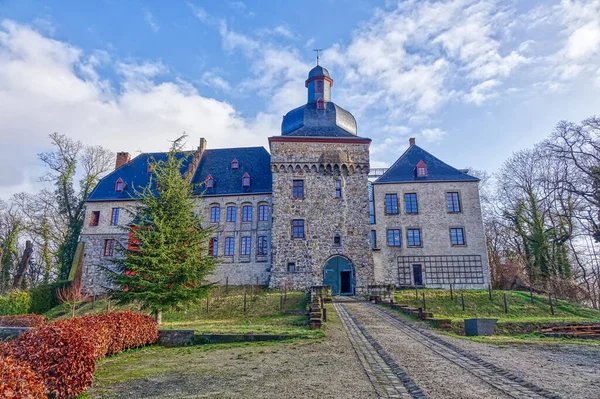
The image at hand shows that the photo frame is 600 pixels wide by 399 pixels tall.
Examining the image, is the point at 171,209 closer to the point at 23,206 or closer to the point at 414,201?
the point at 414,201

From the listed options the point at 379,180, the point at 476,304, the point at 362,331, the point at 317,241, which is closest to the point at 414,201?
the point at 379,180

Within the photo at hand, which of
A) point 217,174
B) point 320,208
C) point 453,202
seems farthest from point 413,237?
point 217,174

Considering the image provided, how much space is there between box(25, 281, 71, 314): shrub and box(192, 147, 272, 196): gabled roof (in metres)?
12.0

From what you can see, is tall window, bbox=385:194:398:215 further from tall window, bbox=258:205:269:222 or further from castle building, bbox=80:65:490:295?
tall window, bbox=258:205:269:222

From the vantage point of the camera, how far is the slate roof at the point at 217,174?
2937 cm

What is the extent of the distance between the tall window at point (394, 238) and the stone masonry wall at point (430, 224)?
223 millimetres

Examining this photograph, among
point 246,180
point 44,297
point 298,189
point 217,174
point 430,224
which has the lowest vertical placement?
point 44,297

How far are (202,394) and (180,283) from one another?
985 centimetres

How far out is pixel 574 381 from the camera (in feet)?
19.7

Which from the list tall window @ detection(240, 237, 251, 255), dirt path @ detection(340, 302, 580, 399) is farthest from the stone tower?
dirt path @ detection(340, 302, 580, 399)

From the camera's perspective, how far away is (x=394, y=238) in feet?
86.7

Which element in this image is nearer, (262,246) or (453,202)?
(453,202)

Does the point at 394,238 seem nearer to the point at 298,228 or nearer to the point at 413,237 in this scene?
the point at 413,237

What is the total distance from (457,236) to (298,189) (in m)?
11.7
